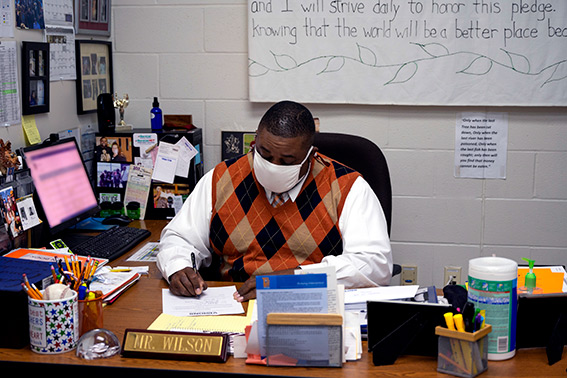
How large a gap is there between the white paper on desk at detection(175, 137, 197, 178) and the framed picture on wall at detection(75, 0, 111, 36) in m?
0.64

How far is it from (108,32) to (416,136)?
1509 millimetres

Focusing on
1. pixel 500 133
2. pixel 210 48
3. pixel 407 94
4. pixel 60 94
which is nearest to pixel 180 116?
pixel 210 48

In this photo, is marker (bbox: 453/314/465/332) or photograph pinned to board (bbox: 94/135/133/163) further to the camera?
photograph pinned to board (bbox: 94/135/133/163)

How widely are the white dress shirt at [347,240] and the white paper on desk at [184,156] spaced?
1.95ft

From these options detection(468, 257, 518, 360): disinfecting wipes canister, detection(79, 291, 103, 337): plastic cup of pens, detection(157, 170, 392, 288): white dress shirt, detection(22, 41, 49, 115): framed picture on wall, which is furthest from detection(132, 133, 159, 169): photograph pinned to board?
detection(468, 257, 518, 360): disinfecting wipes canister

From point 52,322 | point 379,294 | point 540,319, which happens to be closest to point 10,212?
point 52,322

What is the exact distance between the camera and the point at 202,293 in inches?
68.9

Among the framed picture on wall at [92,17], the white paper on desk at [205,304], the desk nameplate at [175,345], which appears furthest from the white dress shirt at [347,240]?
the framed picture on wall at [92,17]

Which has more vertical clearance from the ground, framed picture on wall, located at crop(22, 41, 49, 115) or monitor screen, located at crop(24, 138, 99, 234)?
framed picture on wall, located at crop(22, 41, 49, 115)

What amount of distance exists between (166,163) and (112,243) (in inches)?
23.1

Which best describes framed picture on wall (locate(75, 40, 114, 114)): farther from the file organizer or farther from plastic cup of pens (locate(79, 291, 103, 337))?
the file organizer

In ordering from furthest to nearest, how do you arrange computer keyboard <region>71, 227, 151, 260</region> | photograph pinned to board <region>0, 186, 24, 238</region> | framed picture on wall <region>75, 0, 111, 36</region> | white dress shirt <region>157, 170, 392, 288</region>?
1. framed picture on wall <region>75, 0, 111, 36</region>
2. computer keyboard <region>71, 227, 151, 260</region>
3. photograph pinned to board <region>0, 186, 24, 238</region>
4. white dress shirt <region>157, 170, 392, 288</region>

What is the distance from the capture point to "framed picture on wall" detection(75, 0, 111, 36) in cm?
271

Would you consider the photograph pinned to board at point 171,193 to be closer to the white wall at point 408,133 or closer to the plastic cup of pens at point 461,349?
the white wall at point 408,133
